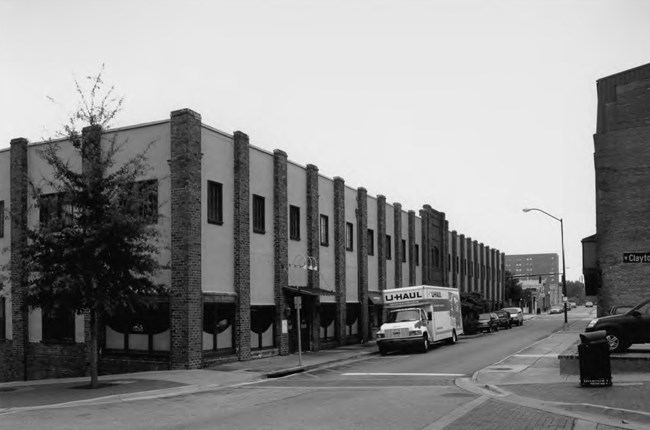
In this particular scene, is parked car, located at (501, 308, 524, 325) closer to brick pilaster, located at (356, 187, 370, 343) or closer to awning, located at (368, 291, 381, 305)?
awning, located at (368, 291, 381, 305)

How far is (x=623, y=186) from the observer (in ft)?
111

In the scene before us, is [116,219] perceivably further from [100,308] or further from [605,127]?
[605,127]

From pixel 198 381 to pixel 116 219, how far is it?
18.0 ft

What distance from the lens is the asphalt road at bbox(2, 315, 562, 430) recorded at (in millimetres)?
12562

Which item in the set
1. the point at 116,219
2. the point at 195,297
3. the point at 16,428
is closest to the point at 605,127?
the point at 195,297

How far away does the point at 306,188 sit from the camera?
112 ft

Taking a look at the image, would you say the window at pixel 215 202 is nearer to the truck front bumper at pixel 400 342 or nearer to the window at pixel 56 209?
the window at pixel 56 209

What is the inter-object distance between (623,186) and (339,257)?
48.1ft

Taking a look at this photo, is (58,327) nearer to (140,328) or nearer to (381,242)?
(140,328)

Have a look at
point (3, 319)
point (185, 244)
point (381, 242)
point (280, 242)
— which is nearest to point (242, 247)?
point (280, 242)

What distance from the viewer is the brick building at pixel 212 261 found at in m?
24.6

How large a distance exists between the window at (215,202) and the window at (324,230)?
9874 mm

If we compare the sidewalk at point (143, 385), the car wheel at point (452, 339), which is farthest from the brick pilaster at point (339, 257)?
the sidewalk at point (143, 385)

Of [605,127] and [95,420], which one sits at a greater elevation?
[605,127]
